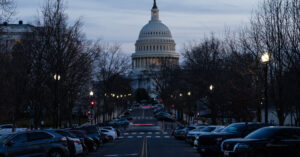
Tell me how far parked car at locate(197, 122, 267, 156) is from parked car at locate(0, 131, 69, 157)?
21.3ft

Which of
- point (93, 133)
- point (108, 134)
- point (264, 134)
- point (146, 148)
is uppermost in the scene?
point (264, 134)

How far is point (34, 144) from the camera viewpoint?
2006 cm

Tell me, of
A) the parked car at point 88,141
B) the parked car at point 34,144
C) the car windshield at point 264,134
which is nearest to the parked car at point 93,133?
the parked car at point 88,141

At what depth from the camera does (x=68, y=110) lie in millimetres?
51281

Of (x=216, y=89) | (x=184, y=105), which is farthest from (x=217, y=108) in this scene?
(x=184, y=105)

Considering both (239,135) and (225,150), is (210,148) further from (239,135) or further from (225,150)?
(225,150)

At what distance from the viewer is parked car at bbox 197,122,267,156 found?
22812mm

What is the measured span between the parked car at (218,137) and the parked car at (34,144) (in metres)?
6.49

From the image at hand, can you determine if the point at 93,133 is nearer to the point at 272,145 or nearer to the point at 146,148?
the point at 146,148

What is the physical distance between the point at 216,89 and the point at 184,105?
27.5m

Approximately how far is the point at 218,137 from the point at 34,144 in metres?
8.33

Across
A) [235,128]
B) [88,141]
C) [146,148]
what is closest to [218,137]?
[235,128]

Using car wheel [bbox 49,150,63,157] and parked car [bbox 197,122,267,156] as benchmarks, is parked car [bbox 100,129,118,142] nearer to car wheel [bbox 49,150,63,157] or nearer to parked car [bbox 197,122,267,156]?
parked car [bbox 197,122,267,156]

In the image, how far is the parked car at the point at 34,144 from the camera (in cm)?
1950
